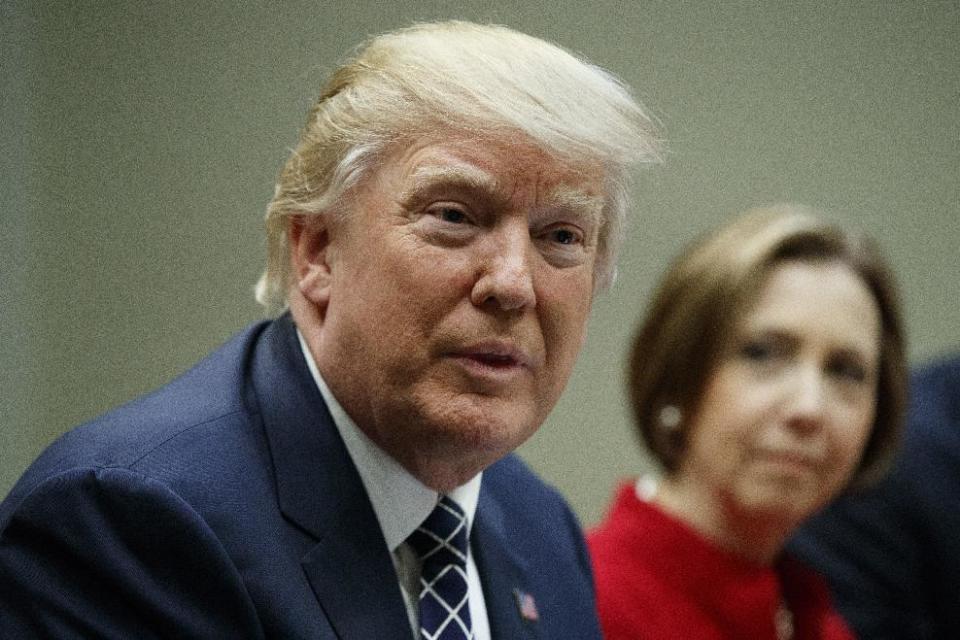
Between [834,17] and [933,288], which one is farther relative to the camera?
[933,288]

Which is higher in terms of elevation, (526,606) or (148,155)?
(148,155)

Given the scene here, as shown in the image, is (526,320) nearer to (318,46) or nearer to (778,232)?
(318,46)

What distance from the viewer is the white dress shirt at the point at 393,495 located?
1569mm

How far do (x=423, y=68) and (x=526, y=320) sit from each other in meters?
0.34

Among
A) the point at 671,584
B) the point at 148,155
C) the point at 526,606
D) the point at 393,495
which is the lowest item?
the point at 671,584

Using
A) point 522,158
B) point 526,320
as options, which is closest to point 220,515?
point 526,320

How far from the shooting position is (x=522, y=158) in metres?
1.48

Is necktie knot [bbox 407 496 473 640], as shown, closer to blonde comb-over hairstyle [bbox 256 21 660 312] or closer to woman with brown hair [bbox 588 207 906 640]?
blonde comb-over hairstyle [bbox 256 21 660 312]

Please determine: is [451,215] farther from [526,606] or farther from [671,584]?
[671,584]

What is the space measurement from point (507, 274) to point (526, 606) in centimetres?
57

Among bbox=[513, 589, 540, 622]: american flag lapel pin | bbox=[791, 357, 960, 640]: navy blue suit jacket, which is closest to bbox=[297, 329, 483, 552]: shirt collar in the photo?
bbox=[513, 589, 540, 622]: american flag lapel pin

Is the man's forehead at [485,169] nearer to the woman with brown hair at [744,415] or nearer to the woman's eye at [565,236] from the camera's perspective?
the woman's eye at [565,236]

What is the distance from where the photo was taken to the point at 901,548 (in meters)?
→ 2.92

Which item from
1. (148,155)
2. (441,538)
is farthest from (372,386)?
(148,155)
